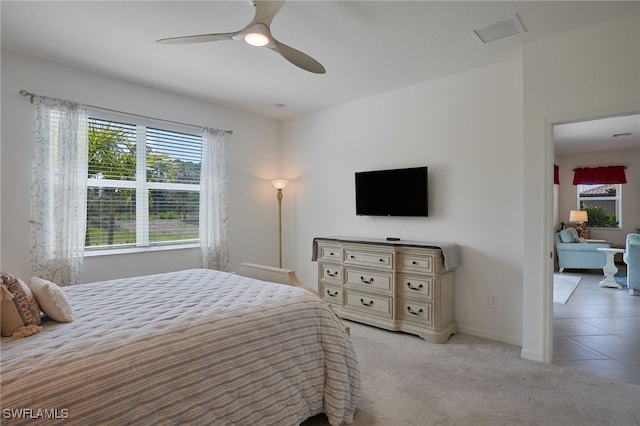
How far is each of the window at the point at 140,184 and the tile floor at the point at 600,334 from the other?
420 cm

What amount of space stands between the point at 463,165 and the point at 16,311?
143 inches

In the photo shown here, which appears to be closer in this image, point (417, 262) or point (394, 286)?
point (417, 262)

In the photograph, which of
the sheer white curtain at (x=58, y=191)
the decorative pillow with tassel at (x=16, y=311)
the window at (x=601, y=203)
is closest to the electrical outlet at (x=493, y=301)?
the decorative pillow with tassel at (x=16, y=311)

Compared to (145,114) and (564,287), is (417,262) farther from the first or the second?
(564,287)

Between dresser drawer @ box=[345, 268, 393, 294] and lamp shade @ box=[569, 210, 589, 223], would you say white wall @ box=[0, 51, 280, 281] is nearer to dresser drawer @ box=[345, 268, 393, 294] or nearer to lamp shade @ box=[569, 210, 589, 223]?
dresser drawer @ box=[345, 268, 393, 294]

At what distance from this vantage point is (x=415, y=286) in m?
3.41

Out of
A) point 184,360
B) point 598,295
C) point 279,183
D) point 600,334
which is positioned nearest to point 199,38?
point 184,360

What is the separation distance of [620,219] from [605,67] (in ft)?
23.1

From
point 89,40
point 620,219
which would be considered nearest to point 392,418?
point 89,40

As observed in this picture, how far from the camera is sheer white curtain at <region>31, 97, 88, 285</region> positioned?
3.12 metres

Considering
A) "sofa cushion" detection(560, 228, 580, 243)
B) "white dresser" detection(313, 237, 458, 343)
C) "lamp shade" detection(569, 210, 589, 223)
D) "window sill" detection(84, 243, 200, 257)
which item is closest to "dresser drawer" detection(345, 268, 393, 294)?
"white dresser" detection(313, 237, 458, 343)

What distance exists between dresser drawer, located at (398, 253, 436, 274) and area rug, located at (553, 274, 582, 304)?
107 inches

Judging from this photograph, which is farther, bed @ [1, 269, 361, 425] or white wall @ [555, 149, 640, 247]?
white wall @ [555, 149, 640, 247]

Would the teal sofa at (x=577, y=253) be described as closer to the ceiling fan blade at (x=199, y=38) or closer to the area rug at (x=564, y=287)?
the area rug at (x=564, y=287)
